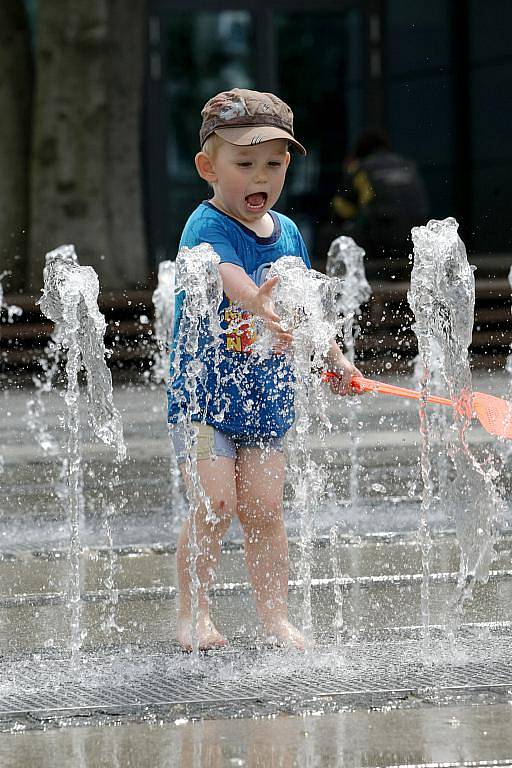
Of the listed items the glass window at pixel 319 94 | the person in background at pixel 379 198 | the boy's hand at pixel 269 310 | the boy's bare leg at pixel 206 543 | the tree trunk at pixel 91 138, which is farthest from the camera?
the glass window at pixel 319 94

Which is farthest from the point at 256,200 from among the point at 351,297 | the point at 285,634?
the point at 351,297

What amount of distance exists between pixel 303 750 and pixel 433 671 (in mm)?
663

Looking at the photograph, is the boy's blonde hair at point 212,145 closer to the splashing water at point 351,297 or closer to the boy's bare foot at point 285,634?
the boy's bare foot at point 285,634

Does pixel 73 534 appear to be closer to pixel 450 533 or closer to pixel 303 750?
pixel 303 750

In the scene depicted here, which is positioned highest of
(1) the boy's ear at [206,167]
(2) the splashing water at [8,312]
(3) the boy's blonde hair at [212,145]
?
(2) the splashing water at [8,312]

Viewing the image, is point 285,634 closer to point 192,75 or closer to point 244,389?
point 244,389

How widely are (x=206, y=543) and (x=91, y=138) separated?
9636mm

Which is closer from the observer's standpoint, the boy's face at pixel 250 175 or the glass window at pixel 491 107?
the boy's face at pixel 250 175

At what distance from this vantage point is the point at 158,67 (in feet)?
51.6

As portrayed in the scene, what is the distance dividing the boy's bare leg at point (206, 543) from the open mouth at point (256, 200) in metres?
0.68

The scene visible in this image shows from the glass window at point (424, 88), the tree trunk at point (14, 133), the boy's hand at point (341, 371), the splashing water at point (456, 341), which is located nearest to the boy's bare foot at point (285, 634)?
the splashing water at point (456, 341)

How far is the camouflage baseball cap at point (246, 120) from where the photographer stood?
4.09 m

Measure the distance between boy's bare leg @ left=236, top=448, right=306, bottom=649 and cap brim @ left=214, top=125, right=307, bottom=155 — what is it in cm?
82

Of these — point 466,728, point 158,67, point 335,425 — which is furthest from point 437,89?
point 466,728
